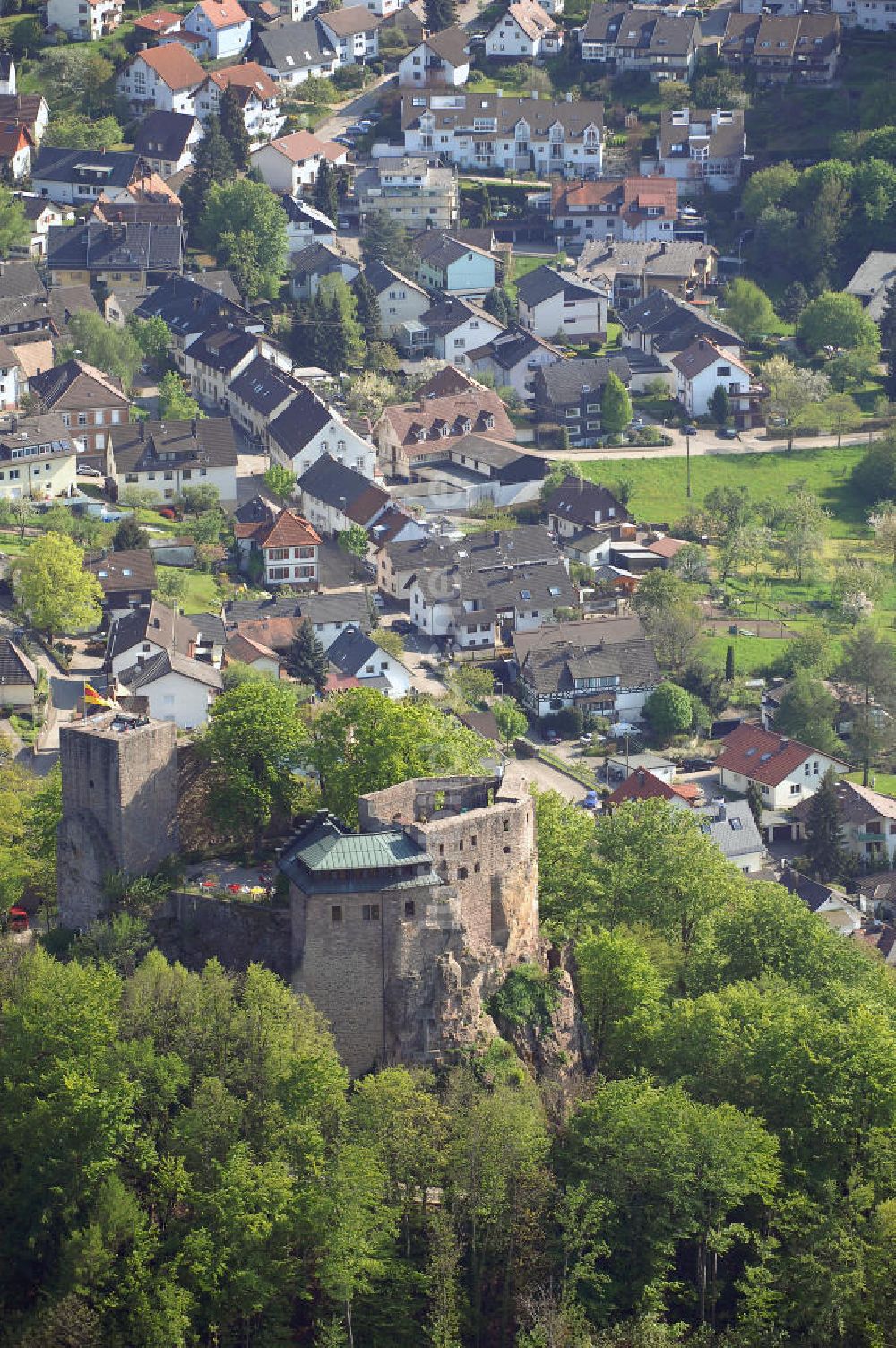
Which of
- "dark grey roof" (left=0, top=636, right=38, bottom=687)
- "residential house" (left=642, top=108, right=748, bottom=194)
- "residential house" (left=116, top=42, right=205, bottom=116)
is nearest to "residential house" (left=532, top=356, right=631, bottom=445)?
"residential house" (left=642, top=108, right=748, bottom=194)

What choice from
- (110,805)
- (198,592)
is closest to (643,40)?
(198,592)

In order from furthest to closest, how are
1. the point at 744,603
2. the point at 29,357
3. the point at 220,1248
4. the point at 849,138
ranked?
the point at 849,138
the point at 29,357
the point at 744,603
the point at 220,1248

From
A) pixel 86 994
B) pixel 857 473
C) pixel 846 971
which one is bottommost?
pixel 857 473

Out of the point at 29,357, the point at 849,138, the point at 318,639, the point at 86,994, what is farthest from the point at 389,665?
the point at 849,138

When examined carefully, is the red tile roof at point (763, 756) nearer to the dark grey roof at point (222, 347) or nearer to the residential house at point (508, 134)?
the dark grey roof at point (222, 347)

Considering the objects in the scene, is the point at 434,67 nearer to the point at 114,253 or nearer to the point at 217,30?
the point at 217,30

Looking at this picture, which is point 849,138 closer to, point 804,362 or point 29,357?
point 804,362

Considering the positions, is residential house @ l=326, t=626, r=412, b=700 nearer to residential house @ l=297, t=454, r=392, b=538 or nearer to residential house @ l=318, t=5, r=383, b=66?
residential house @ l=297, t=454, r=392, b=538
